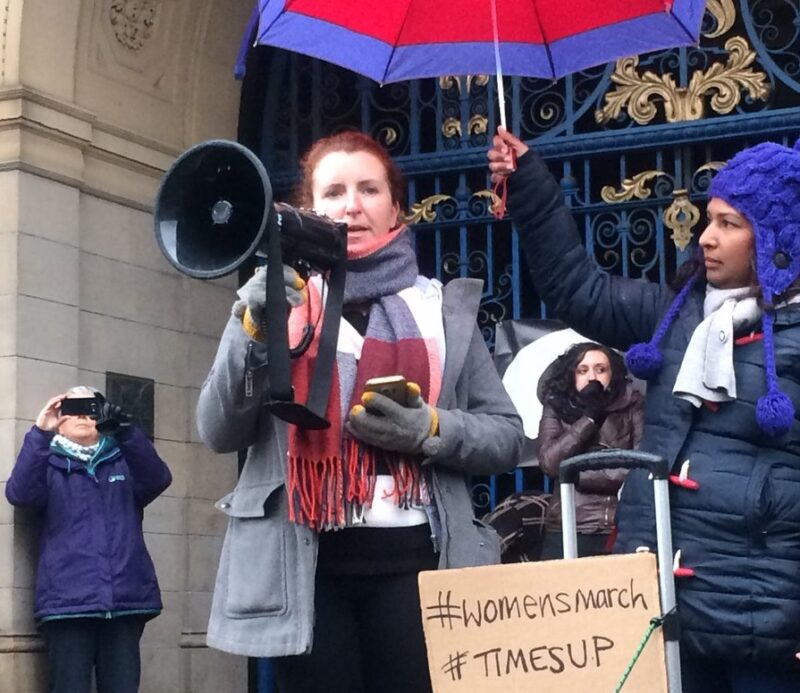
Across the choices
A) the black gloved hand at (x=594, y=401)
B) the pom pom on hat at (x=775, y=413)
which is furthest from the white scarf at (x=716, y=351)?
the black gloved hand at (x=594, y=401)

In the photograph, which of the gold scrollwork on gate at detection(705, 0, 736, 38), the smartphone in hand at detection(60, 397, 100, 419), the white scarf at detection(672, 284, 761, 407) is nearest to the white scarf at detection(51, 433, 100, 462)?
the smartphone in hand at detection(60, 397, 100, 419)

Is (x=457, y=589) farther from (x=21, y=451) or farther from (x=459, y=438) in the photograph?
(x=21, y=451)

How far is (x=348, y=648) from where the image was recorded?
3.81 meters

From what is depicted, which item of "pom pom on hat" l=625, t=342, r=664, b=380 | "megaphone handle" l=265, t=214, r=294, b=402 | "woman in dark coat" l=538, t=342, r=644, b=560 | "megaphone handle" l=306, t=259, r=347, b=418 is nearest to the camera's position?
"megaphone handle" l=265, t=214, r=294, b=402

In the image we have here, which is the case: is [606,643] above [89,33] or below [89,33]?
below

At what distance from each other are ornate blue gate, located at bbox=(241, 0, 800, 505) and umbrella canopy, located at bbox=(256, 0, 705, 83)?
2879mm

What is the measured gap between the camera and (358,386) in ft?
12.9

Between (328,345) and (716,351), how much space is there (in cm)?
98

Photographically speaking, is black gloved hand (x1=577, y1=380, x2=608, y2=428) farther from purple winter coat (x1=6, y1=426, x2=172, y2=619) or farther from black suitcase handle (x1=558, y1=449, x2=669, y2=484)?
black suitcase handle (x1=558, y1=449, x2=669, y2=484)

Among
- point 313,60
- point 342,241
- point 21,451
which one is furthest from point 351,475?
point 313,60

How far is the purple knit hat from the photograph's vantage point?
170 inches

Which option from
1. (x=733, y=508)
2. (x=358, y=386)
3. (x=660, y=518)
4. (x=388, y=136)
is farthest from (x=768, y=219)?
(x=388, y=136)

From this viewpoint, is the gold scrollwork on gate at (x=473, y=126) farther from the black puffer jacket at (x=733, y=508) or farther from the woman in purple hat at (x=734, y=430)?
the black puffer jacket at (x=733, y=508)

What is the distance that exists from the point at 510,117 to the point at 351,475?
490 centimetres
